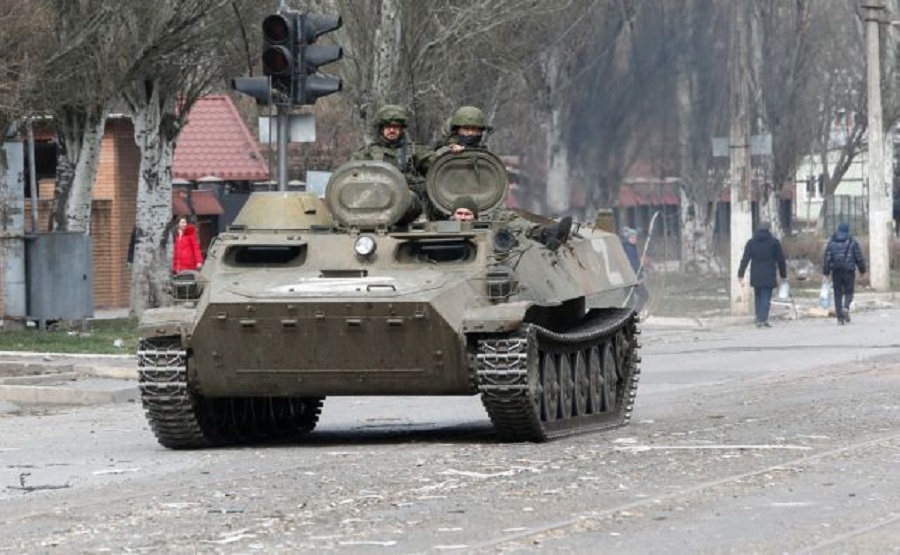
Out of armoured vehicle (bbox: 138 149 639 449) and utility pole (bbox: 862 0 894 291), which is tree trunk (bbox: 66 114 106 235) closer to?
armoured vehicle (bbox: 138 149 639 449)

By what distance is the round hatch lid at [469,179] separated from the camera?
17.6m

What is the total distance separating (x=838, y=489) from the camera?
12.7 meters

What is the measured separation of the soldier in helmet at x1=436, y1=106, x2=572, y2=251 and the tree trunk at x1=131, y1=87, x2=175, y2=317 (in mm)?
17467

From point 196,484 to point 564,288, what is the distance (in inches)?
174

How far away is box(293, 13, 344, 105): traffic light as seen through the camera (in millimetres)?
19844

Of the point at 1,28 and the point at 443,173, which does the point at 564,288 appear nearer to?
the point at 443,173

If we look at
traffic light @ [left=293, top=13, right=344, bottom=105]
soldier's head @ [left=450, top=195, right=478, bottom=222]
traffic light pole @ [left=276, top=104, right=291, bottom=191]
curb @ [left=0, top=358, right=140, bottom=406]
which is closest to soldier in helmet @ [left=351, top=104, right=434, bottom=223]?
soldier's head @ [left=450, top=195, right=478, bottom=222]

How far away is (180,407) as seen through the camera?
16.2 meters

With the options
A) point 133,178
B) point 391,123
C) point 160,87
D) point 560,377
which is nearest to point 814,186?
point 133,178

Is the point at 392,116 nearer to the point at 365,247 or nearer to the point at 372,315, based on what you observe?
the point at 365,247

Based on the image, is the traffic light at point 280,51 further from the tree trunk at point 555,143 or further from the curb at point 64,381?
the tree trunk at point 555,143

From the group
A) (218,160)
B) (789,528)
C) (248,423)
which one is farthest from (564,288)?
(218,160)

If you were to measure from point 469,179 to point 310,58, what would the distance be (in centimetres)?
280

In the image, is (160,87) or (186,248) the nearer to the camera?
(186,248)
